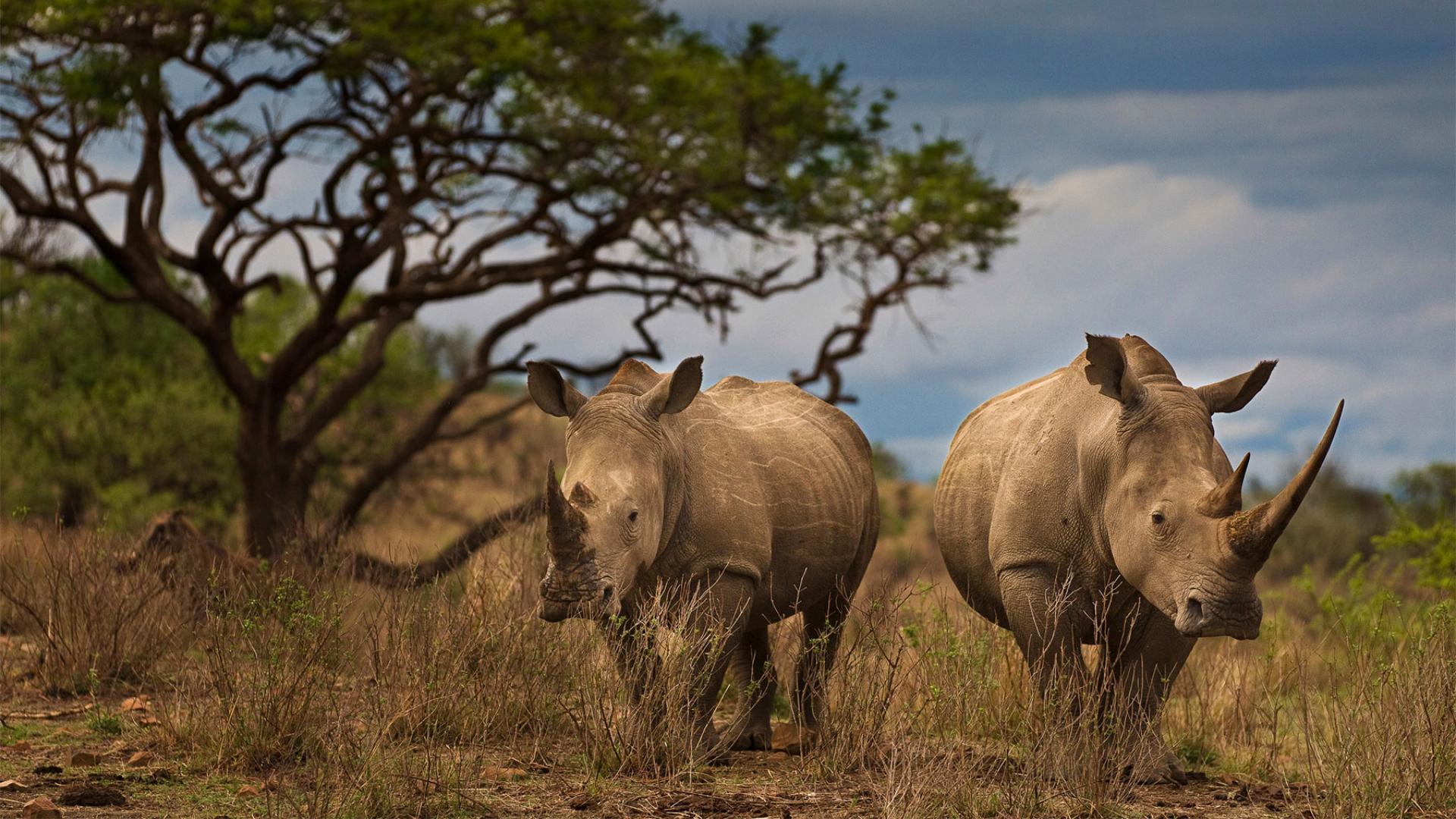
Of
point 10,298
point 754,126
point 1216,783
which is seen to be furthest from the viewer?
point 10,298

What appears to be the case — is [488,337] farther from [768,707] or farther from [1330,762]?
[1330,762]

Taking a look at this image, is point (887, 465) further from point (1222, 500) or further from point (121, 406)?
point (1222, 500)

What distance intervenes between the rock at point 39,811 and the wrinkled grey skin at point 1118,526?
358 centimetres

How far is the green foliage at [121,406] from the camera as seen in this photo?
820 inches

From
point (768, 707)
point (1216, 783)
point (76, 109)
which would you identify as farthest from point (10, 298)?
point (1216, 783)

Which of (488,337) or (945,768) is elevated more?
(488,337)

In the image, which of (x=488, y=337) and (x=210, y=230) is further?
(x=488, y=337)

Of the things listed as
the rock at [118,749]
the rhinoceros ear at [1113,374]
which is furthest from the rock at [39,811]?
the rhinoceros ear at [1113,374]

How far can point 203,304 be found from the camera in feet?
82.2

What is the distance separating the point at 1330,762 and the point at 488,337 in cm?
1525

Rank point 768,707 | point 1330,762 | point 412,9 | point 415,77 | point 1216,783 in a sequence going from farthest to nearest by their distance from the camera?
point 415,77 → point 412,9 → point 768,707 → point 1216,783 → point 1330,762

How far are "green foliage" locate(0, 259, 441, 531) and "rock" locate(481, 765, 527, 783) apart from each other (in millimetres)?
13543

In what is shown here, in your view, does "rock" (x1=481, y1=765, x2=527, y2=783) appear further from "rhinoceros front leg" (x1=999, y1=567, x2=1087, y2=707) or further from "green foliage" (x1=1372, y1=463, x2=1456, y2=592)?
"green foliage" (x1=1372, y1=463, x2=1456, y2=592)

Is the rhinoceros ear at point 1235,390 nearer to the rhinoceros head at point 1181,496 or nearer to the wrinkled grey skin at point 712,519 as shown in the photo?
the rhinoceros head at point 1181,496
